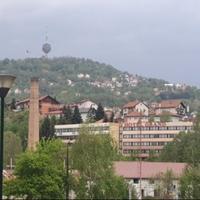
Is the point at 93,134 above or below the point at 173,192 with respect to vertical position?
above

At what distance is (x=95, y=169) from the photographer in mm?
55688

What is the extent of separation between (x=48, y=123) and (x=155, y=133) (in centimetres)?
3195

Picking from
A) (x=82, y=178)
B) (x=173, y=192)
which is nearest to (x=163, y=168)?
(x=173, y=192)

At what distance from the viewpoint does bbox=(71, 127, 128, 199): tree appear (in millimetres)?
51781

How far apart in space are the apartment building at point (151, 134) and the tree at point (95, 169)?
84607mm

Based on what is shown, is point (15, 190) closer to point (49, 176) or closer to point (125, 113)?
point (49, 176)

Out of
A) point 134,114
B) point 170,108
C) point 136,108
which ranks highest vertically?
point 136,108

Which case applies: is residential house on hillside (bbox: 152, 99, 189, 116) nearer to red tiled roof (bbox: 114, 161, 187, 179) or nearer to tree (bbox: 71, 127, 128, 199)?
red tiled roof (bbox: 114, 161, 187, 179)

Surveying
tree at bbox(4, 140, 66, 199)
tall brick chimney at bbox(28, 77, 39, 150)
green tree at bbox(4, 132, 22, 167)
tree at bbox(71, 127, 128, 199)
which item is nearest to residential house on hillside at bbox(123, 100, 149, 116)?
green tree at bbox(4, 132, 22, 167)

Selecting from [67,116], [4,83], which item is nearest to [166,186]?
[4,83]

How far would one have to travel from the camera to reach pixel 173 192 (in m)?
65.4

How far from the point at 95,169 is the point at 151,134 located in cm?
9516

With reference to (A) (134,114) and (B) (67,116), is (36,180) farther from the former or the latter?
(A) (134,114)

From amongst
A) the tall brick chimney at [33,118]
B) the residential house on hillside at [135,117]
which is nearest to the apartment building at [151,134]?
the residential house on hillside at [135,117]
